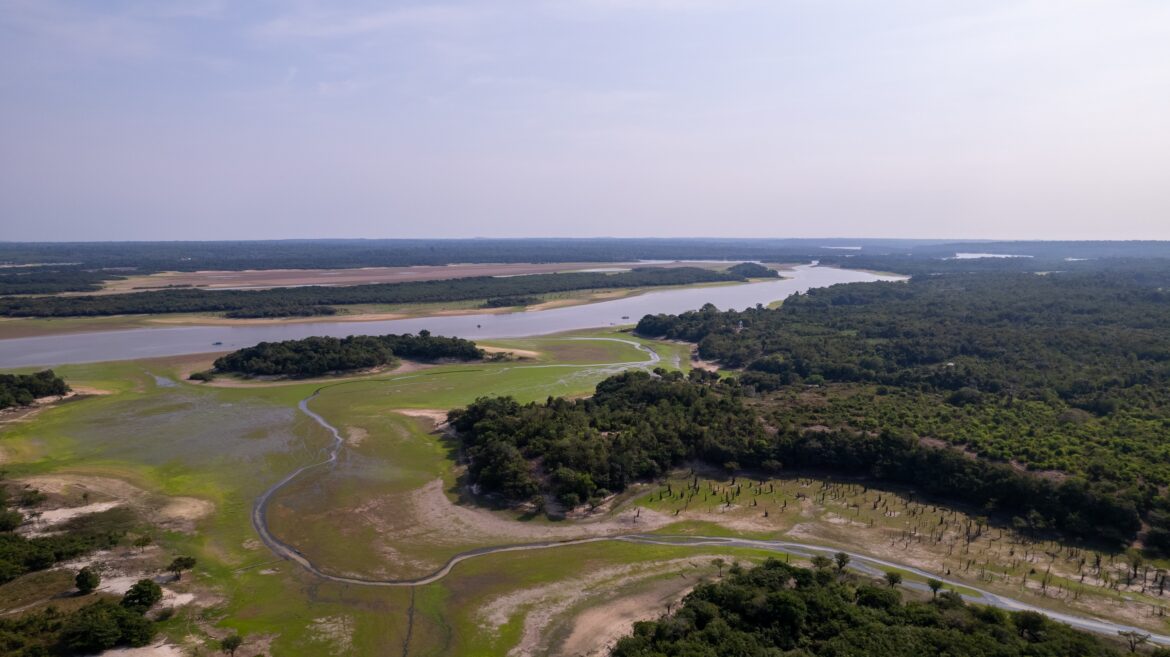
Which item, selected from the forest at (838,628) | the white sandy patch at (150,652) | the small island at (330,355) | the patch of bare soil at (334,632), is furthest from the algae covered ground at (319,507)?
the forest at (838,628)

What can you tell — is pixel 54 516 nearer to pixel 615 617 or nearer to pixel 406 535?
pixel 406 535

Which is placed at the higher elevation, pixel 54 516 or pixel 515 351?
pixel 515 351

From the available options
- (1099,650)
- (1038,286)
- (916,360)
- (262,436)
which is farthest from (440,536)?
(1038,286)

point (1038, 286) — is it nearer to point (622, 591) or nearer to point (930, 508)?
point (930, 508)

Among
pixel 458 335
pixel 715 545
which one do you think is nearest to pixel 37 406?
pixel 458 335

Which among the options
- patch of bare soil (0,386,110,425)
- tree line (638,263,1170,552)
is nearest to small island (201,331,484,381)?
patch of bare soil (0,386,110,425)

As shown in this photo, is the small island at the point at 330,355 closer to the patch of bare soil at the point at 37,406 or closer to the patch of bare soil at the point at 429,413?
the patch of bare soil at the point at 37,406

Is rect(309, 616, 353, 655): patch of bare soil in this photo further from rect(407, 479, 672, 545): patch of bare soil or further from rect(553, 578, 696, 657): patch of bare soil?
rect(553, 578, 696, 657): patch of bare soil
